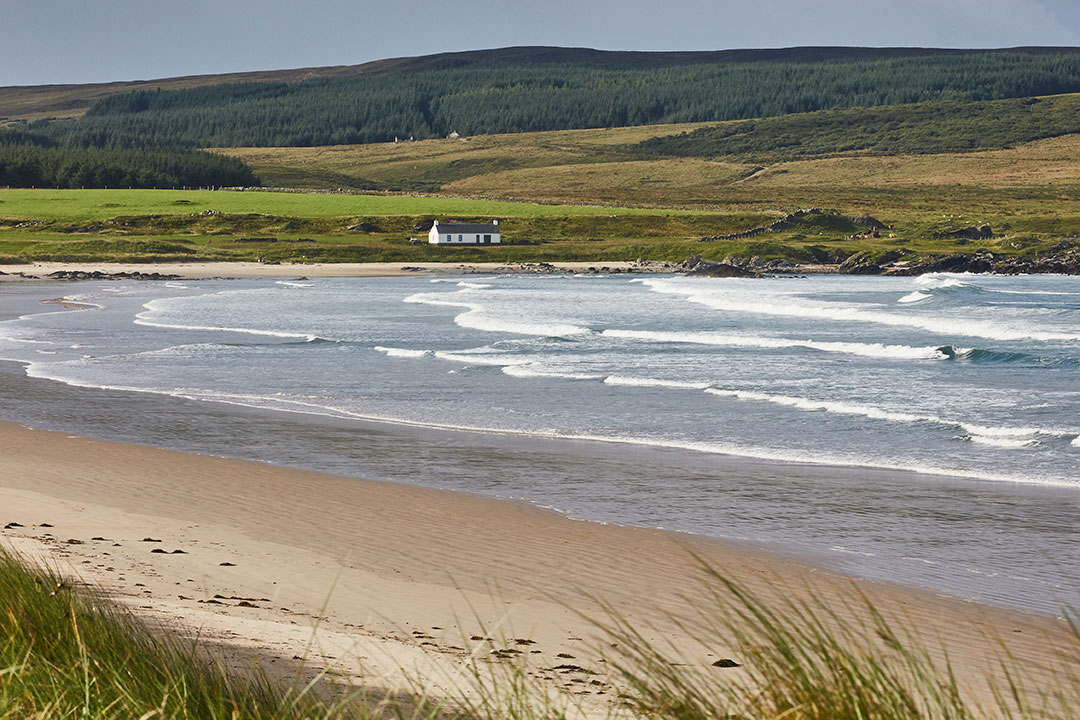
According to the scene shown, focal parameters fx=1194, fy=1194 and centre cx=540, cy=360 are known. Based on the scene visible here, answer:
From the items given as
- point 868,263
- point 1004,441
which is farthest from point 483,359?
point 868,263

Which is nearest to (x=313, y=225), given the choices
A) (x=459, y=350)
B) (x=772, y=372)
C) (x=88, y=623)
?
(x=459, y=350)

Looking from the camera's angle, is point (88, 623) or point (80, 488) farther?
point (80, 488)

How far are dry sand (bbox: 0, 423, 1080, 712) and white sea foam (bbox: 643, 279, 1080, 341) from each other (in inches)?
1031

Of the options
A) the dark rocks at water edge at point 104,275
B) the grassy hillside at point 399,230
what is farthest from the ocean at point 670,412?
the grassy hillside at point 399,230

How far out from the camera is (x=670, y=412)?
19953 millimetres

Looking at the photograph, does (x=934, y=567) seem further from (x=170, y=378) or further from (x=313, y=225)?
(x=313, y=225)

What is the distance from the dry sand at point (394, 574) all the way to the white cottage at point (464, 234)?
8836 centimetres

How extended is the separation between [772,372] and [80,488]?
15676mm

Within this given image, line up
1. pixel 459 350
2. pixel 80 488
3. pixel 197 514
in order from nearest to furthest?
pixel 197 514 < pixel 80 488 < pixel 459 350

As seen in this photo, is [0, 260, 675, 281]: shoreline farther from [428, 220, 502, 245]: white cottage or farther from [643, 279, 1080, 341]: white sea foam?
[643, 279, 1080, 341]: white sea foam

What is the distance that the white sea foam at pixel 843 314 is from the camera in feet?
116

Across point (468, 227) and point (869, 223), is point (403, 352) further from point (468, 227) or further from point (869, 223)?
point (869, 223)

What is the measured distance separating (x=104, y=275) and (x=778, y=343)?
54886 mm

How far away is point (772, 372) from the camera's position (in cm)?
2541
